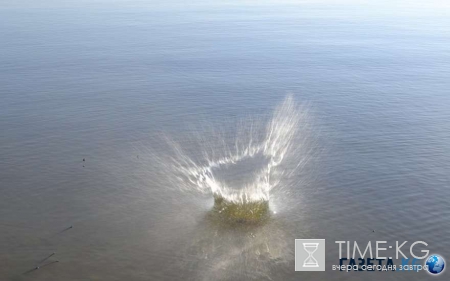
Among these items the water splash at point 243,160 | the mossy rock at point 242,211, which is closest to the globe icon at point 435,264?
the mossy rock at point 242,211

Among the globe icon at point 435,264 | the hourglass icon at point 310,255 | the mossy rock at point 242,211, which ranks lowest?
the globe icon at point 435,264

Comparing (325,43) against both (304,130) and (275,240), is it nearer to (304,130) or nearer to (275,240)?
(304,130)

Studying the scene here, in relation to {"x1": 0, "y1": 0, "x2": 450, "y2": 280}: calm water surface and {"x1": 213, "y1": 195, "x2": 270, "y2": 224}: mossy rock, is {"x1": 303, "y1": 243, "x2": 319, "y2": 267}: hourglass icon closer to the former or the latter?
{"x1": 0, "y1": 0, "x2": 450, "y2": 280}: calm water surface

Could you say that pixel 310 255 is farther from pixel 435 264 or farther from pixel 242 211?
pixel 435 264

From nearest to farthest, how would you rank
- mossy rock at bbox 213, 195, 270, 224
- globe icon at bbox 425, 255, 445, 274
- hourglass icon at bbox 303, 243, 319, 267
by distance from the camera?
globe icon at bbox 425, 255, 445, 274 → hourglass icon at bbox 303, 243, 319, 267 → mossy rock at bbox 213, 195, 270, 224

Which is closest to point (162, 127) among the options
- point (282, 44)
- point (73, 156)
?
point (73, 156)

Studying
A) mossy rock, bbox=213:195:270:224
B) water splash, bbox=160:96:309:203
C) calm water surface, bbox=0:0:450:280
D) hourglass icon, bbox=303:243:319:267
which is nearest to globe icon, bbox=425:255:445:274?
calm water surface, bbox=0:0:450:280

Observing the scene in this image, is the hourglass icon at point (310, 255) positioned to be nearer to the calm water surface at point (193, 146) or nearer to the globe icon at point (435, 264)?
the calm water surface at point (193, 146)
